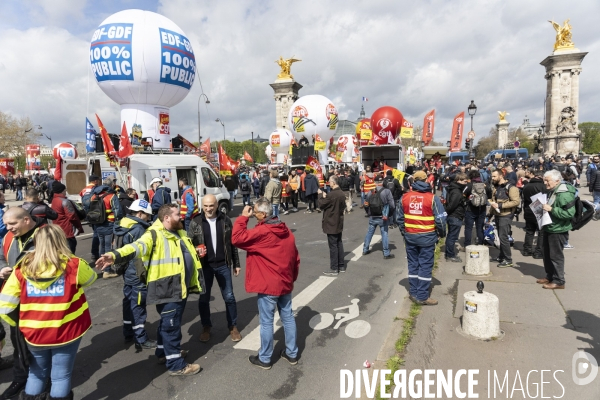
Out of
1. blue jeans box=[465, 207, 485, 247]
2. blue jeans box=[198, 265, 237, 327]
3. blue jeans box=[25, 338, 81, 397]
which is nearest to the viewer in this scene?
blue jeans box=[25, 338, 81, 397]

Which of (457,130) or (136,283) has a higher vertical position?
(457,130)

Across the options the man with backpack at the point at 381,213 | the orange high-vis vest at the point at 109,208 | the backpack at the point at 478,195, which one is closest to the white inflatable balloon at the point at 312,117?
the man with backpack at the point at 381,213

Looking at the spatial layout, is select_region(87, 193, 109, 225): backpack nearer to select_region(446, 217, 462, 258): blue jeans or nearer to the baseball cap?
the baseball cap

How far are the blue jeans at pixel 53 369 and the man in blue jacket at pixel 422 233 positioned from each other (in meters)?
4.19

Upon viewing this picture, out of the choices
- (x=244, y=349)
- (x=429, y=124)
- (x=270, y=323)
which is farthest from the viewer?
(x=429, y=124)

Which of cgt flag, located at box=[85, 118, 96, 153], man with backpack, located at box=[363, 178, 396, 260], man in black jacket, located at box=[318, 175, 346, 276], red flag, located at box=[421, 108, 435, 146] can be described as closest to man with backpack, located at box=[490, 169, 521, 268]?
man with backpack, located at box=[363, 178, 396, 260]

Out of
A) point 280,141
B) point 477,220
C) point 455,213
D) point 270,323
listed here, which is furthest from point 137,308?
point 280,141

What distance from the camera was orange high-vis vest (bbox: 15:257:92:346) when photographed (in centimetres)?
256

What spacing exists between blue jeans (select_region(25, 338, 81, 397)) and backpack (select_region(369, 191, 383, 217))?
6.16 meters

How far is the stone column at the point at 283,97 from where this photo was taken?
171ft

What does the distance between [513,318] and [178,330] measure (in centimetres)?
397

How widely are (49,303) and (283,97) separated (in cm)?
5267

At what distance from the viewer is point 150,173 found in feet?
36.3

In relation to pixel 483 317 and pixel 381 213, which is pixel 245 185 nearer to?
pixel 381 213
